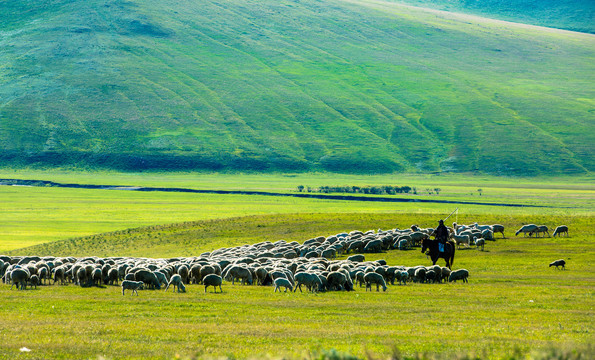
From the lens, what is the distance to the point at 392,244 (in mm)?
40156

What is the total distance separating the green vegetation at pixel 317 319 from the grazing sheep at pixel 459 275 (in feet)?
1.07

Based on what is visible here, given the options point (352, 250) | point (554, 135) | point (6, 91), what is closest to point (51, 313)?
point (352, 250)

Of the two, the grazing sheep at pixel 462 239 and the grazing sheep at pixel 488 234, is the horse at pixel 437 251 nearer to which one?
the grazing sheep at pixel 462 239

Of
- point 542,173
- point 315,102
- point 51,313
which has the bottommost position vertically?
point 51,313

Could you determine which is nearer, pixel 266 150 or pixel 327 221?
pixel 327 221

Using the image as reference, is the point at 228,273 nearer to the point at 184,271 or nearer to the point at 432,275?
the point at 184,271

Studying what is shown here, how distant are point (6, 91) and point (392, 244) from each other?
174104mm

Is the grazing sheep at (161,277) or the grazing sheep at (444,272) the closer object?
the grazing sheep at (161,277)

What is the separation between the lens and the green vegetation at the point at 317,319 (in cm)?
1255

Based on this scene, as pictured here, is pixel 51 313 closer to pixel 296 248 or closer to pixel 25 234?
pixel 296 248

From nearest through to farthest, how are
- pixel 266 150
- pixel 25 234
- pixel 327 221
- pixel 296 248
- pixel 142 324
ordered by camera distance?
pixel 142 324 → pixel 296 248 → pixel 327 221 → pixel 25 234 → pixel 266 150

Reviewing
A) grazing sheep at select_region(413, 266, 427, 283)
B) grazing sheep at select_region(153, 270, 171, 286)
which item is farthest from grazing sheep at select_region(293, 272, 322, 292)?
grazing sheep at select_region(153, 270, 171, 286)

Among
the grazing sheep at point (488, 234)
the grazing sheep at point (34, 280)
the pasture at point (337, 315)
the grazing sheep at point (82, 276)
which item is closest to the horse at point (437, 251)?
the pasture at point (337, 315)

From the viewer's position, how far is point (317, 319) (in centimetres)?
1677
